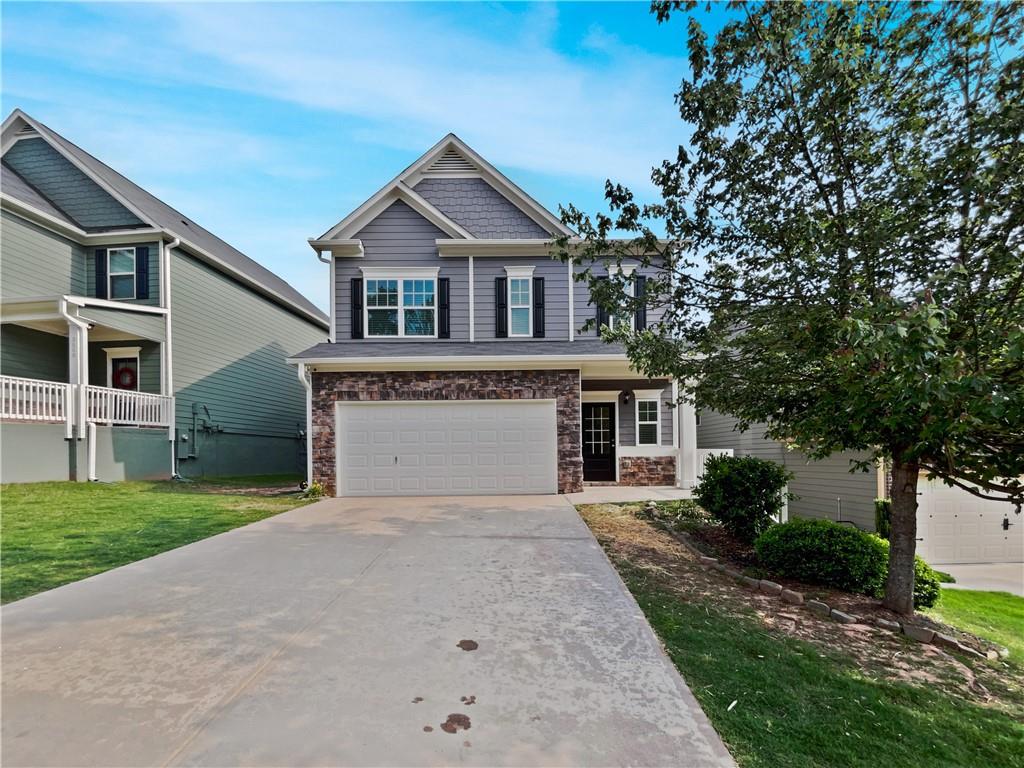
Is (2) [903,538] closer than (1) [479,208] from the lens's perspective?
Yes

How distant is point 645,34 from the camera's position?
Result: 21.4 ft

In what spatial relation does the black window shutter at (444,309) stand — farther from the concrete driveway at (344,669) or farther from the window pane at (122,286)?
the window pane at (122,286)

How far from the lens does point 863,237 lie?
160 inches

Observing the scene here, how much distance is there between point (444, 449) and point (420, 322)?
10.5ft

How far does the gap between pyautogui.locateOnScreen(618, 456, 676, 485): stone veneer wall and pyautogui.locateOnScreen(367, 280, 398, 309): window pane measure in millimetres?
7021

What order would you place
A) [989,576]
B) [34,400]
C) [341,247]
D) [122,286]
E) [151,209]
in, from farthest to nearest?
[151,209] < [122,286] < [341,247] < [34,400] < [989,576]

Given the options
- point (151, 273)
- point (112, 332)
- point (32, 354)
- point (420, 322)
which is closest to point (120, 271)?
point (151, 273)

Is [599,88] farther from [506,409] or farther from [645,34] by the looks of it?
[506,409]

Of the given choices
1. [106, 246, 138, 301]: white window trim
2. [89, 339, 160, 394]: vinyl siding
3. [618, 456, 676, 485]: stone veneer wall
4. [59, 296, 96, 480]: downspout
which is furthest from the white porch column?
[106, 246, 138, 301]: white window trim

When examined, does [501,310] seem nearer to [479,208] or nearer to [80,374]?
[479,208]

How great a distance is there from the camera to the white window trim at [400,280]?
11688 mm

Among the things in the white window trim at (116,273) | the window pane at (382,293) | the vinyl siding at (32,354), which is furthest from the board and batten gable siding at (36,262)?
the window pane at (382,293)

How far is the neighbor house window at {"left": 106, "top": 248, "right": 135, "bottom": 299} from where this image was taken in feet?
44.1

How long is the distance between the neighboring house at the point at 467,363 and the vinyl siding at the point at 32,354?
7.40 metres
